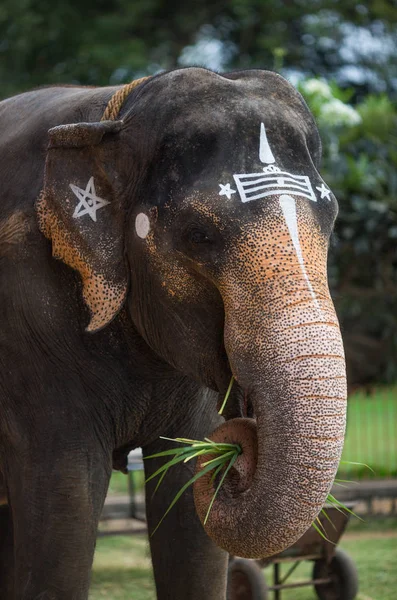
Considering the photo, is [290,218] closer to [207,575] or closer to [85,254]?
[85,254]

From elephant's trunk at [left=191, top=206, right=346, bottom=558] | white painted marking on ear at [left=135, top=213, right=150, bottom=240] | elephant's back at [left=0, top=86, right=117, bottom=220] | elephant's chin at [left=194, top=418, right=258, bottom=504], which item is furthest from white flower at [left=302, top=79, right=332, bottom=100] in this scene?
elephant's chin at [left=194, top=418, right=258, bottom=504]

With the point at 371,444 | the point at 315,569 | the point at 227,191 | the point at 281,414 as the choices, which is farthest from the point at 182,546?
the point at 371,444

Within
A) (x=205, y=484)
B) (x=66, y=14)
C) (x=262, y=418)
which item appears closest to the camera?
(x=262, y=418)

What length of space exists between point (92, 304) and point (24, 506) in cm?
71

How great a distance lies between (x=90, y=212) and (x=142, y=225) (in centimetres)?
21

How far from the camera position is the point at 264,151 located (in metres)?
3.41

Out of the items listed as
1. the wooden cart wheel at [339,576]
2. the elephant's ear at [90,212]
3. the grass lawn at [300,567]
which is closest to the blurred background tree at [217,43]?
the grass lawn at [300,567]

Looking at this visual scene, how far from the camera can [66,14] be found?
62.1 ft

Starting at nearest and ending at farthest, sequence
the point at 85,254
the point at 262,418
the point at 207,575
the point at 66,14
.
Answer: the point at 262,418, the point at 85,254, the point at 207,575, the point at 66,14

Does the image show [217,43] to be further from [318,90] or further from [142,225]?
[142,225]

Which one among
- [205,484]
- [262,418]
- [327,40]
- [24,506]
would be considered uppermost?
[262,418]

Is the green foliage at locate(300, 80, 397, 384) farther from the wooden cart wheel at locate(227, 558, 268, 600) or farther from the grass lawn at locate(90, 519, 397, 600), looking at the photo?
the wooden cart wheel at locate(227, 558, 268, 600)

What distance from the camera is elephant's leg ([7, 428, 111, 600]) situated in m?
3.63

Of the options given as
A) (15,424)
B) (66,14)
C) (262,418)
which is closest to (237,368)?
(262,418)
